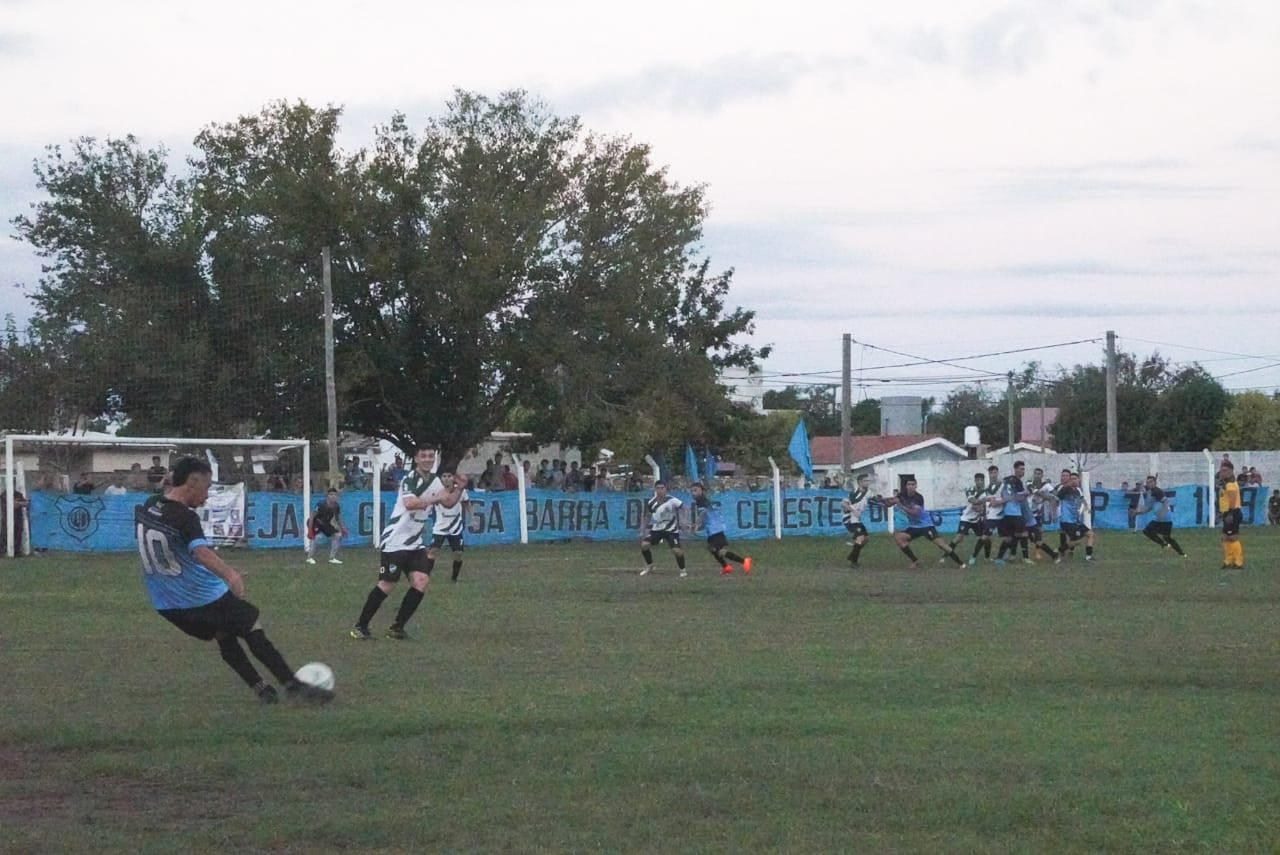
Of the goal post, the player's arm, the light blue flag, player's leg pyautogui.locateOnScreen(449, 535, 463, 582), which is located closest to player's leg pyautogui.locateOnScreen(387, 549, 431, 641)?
the player's arm

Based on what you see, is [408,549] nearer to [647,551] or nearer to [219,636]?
[219,636]

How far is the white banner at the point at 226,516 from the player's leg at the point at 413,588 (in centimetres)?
2096

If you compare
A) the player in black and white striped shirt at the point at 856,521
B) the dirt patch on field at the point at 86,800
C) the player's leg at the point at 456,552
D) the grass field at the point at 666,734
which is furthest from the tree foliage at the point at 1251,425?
the dirt patch on field at the point at 86,800

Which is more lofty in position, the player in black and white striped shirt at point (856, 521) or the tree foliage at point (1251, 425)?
the tree foliage at point (1251, 425)

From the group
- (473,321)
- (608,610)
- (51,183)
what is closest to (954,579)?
(608,610)

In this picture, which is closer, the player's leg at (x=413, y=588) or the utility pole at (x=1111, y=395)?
the player's leg at (x=413, y=588)

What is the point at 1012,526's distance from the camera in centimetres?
2978

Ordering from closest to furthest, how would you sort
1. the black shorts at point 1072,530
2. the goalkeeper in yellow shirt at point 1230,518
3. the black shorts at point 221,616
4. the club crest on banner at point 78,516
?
the black shorts at point 221,616 < the goalkeeper in yellow shirt at point 1230,518 < the black shorts at point 1072,530 < the club crest on banner at point 78,516

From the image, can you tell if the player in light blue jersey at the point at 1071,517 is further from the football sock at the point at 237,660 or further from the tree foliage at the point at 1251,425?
the tree foliage at the point at 1251,425

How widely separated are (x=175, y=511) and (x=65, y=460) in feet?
107

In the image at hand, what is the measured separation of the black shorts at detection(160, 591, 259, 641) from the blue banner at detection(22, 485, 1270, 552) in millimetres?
22733

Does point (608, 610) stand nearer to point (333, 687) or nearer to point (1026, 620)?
point (1026, 620)

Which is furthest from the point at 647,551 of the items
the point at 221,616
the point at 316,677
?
the point at 221,616

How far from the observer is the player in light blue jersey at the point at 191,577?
10.4 meters
